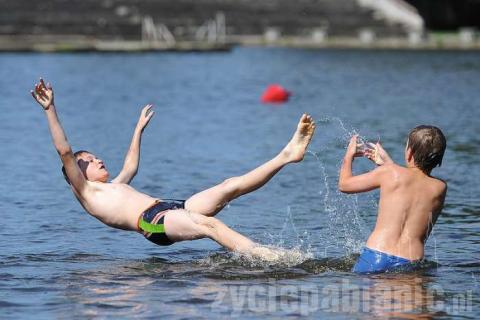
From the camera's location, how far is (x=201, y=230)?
12.2 m

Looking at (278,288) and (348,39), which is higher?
(348,39)

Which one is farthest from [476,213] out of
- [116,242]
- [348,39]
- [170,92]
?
[348,39]

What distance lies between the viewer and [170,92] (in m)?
41.8

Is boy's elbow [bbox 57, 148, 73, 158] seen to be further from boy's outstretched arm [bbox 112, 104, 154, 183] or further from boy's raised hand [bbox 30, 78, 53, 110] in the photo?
boy's outstretched arm [bbox 112, 104, 154, 183]

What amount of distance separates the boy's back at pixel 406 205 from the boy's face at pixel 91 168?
3.41 m

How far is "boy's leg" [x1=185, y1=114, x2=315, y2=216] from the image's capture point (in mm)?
11844

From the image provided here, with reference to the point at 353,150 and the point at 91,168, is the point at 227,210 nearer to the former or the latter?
the point at 91,168

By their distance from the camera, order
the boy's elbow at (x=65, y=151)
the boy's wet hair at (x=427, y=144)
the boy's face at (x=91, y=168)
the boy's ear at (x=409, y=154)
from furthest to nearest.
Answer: the boy's face at (x=91, y=168) < the boy's elbow at (x=65, y=151) < the boy's ear at (x=409, y=154) < the boy's wet hair at (x=427, y=144)

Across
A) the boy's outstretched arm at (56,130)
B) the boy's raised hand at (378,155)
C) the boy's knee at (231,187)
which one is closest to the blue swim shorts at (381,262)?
the boy's raised hand at (378,155)

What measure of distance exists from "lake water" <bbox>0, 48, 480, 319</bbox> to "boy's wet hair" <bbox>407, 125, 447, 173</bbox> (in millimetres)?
1337

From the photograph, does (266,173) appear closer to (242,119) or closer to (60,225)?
(60,225)

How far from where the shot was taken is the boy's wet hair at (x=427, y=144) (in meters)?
11.1

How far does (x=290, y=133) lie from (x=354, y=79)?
2090 centimetres

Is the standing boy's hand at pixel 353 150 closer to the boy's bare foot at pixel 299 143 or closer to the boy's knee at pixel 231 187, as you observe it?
the boy's bare foot at pixel 299 143
